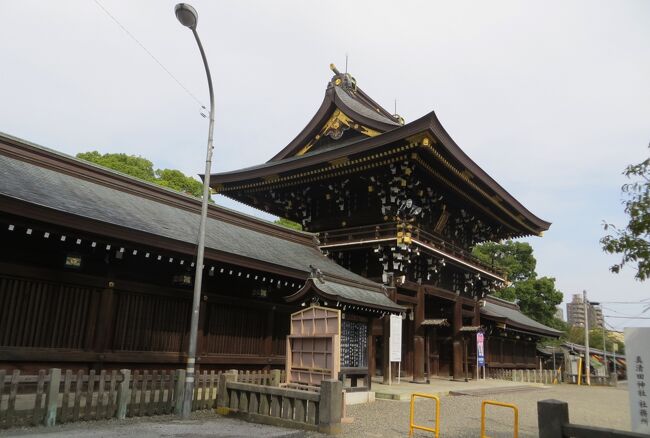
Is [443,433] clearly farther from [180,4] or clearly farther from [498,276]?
[498,276]

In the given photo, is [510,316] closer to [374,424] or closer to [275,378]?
[275,378]

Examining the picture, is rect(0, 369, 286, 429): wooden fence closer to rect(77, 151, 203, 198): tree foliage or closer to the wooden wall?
the wooden wall

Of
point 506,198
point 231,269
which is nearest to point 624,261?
point 231,269

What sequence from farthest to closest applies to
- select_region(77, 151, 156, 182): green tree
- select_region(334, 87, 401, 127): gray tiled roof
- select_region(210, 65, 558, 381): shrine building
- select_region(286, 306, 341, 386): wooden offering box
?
1. select_region(77, 151, 156, 182): green tree
2. select_region(334, 87, 401, 127): gray tiled roof
3. select_region(210, 65, 558, 381): shrine building
4. select_region(286, 306, 341, 386): wooden offering box

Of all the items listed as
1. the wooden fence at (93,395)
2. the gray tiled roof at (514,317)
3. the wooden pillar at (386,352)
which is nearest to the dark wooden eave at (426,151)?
the wooden pillar at (386,352)

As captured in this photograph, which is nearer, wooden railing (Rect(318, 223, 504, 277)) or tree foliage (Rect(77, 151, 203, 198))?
wooden railing (Rect(318, 223, 504, 277))

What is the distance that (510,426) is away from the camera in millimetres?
11047

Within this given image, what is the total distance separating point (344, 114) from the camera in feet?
70.1

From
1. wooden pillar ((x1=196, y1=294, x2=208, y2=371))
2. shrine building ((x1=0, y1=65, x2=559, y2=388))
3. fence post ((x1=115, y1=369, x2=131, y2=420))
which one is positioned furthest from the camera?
wooden pillar ((x1=196, y1=294, x2=208, y2=371))

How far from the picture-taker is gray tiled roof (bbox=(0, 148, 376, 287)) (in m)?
10.8

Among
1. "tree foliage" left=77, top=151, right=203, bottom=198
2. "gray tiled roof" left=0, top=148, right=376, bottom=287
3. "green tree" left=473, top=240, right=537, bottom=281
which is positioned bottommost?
"gray tiled roof" left=0, top=148, right=376, bottom=287

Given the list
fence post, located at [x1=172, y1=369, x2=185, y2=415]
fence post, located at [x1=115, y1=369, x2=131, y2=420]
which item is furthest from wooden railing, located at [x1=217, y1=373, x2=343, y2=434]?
fence post, located at [x1=115, y1=369, x2=131, y2=420]

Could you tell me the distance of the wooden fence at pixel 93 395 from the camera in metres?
8.66

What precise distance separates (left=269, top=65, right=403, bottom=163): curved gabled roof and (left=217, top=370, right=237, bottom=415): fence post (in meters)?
11.7
